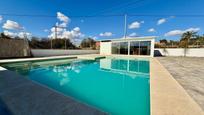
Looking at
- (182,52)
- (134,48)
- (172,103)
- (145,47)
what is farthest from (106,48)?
(172,103)

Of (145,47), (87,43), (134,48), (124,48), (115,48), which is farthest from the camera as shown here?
(87,43)

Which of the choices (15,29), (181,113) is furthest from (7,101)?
(15,29)

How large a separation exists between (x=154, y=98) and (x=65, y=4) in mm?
15393

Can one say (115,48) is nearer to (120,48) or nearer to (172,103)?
(120,48)

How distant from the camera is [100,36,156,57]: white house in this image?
1348 cm

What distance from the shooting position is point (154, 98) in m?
2.38

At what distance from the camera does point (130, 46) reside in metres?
15.1

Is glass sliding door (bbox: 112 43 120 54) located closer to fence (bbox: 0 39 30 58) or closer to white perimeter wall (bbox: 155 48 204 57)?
white perimeter wall (bbox: 155 48 204 57)

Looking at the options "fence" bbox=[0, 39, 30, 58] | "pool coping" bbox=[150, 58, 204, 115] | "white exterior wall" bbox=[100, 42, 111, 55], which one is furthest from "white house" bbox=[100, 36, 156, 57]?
"pool coping" bbox=[150, 58, 204, 115]

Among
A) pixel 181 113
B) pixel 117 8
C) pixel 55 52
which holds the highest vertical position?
pixel 117 8

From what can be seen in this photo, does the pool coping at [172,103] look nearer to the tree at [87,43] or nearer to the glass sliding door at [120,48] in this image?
the glass sliding door at [120,48]

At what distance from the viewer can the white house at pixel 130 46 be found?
13483 millimetres

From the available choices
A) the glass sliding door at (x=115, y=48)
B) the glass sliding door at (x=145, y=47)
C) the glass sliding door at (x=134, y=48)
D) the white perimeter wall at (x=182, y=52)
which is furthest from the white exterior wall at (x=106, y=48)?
the white perimeter wall at (x=182, y=52)

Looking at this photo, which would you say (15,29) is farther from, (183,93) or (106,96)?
(183,93)
